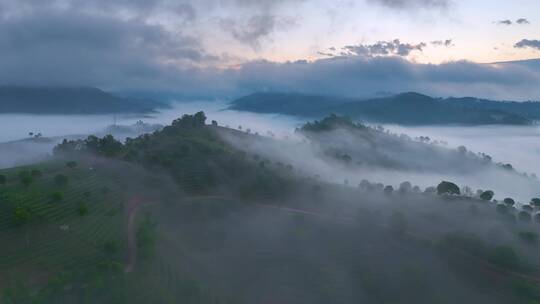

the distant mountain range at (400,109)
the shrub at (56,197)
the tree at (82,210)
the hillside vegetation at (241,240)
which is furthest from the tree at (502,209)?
the distant mountain range at (400,109)

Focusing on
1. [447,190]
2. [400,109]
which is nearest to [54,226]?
[447,190]

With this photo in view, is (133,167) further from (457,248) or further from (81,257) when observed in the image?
(457,248)

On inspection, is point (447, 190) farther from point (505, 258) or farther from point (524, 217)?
point (505, 258)

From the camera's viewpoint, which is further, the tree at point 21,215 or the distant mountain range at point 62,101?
the distant mountain range at point 62,101

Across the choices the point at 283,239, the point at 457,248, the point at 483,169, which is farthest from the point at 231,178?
the point at 483,169

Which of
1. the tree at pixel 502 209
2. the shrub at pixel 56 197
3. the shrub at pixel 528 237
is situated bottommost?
the shrub at pixel 528 237

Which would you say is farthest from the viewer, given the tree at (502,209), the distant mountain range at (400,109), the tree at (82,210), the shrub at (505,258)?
the distant mountain range at (400,109)

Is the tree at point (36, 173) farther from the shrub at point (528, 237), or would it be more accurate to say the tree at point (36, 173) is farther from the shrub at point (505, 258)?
the shrub at point (528, 237)
